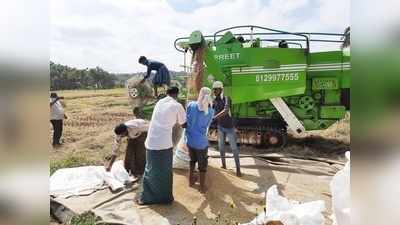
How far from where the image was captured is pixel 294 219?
3.26 meters

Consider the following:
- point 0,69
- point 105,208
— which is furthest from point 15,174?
point 105,208

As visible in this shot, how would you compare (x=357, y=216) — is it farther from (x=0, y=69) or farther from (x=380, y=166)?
(x=0, y=69)

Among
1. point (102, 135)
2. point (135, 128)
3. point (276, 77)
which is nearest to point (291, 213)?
point (135, 128)

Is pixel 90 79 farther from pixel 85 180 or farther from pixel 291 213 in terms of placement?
pixel 291 213

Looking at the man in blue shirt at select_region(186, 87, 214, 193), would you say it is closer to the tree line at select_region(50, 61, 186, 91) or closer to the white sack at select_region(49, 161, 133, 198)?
the white sack at select_region(49, 161, 133, 198)

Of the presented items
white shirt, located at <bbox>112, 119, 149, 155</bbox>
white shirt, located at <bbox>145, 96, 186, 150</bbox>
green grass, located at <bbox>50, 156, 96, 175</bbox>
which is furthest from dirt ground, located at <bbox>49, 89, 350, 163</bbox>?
white shirt, located at <bbox>112, 119, 149, 155</bbox>

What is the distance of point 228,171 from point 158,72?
265 centimetres

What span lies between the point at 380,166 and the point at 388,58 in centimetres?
24

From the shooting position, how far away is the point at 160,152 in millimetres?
4441

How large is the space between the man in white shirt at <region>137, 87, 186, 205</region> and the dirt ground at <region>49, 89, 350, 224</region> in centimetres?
25

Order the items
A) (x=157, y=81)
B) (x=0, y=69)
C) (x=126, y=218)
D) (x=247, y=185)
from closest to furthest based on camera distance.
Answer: (x=0, y=69) < (x=126, y=218) < (x=247, y=185) < (x=157, y=81)

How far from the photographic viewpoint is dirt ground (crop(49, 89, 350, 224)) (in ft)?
15.1

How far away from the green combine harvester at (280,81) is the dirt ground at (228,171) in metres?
0.58

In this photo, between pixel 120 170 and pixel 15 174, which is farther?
pixel 120 170
